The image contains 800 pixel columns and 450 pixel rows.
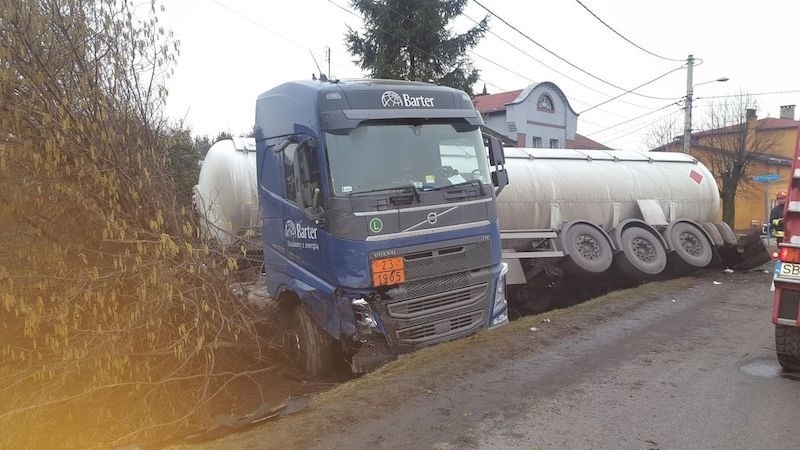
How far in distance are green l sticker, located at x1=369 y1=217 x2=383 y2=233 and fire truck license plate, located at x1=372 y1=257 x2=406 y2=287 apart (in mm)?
309

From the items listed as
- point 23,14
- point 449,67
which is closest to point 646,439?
point 23,14

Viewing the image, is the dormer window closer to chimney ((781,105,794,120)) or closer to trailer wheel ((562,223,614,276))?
chimney ((781,105,794,120))

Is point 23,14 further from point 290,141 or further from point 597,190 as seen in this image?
point 597,190

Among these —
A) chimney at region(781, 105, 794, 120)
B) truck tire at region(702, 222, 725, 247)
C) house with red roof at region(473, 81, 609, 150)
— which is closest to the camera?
truck tire at region(702, 222, 725, 247)

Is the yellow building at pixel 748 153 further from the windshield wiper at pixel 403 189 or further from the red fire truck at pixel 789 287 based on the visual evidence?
the windshield wiper at pixel 403 189

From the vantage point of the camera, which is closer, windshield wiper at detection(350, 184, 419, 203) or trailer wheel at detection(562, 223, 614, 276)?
windshield wiper at detection(350, 184, 419, 203)

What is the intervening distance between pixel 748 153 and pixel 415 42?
20.5m

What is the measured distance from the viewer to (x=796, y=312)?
5383mm

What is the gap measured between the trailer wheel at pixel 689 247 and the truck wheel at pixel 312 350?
8740mm

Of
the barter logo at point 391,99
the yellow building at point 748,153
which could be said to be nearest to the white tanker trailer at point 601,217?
the barter logo at point 391,99

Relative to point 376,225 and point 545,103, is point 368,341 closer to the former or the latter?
point 376,225

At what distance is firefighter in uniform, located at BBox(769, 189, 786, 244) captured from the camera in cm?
590

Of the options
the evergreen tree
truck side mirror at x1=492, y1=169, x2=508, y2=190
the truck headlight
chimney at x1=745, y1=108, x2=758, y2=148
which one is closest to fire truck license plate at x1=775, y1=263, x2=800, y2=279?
the truck headlight

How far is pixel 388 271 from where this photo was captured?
5984 millimetres
